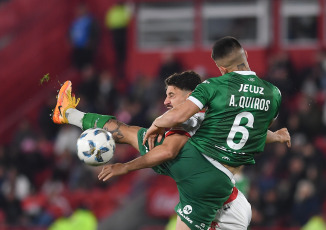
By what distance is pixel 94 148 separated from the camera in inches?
307

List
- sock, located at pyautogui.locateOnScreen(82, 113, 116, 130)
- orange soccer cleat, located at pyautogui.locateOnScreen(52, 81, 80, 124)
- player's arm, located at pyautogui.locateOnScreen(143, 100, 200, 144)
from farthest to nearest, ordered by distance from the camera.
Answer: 1. orange soccer cleat, located at pyautogui.locateOnScreen(52, 81, 80, 124)
2. sock, located at pyautogui.locateOnScreen(82, 113, 116, 130)
3. player's arm, located at pyautogui.locateOnScreen(143, 100, 200, 144)

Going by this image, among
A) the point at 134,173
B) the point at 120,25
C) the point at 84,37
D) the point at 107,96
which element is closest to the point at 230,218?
the point at 134,173

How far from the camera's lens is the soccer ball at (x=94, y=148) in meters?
7.79

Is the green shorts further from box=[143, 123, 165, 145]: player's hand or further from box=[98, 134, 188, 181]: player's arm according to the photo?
box=[143, 123, 165, 145]: player's hand

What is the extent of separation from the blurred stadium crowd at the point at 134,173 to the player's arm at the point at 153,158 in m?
4.52

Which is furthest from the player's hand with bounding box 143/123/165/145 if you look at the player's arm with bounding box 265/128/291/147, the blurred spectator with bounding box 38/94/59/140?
the blurred spectator with bounding box 38/94/59/140

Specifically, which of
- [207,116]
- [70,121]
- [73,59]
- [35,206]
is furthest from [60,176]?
[207,116]

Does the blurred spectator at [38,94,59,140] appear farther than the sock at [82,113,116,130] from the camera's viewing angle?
Yes

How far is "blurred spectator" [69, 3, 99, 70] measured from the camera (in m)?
18.1

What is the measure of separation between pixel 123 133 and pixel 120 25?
1005 cm

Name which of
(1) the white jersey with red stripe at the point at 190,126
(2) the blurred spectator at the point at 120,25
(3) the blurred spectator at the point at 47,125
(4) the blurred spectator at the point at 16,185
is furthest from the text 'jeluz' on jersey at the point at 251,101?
(2) the blurred spectator at the point at 120,25

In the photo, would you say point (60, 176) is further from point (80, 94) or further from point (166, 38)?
point (166, 38)

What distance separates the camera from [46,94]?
18.8 metres

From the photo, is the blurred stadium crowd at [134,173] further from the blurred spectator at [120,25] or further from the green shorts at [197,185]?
the green shorts at [197,185]
